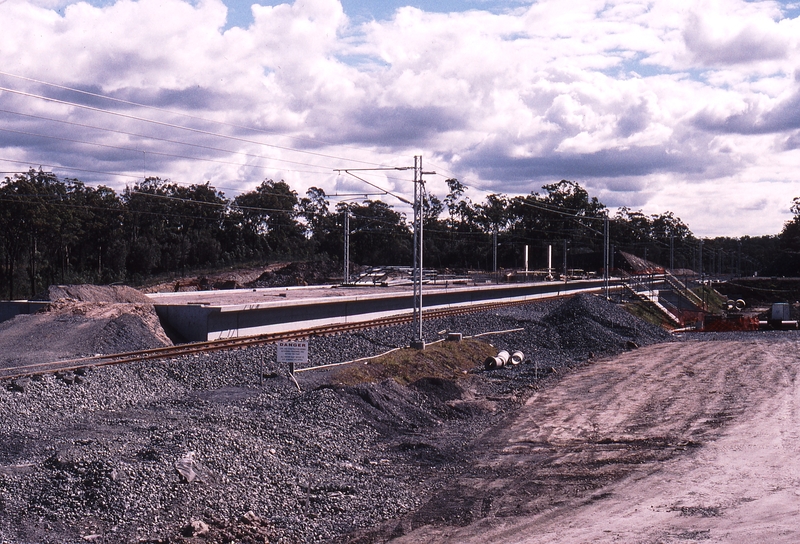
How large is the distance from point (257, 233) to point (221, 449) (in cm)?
8457

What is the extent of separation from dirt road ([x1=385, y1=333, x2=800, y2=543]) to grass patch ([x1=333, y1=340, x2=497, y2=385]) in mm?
4063

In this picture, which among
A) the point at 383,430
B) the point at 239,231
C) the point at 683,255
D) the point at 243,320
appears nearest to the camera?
the point at 383,430

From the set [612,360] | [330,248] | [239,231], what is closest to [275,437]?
[612,360]

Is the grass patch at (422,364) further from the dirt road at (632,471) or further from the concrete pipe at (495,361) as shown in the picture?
the dirt road at (632,471)

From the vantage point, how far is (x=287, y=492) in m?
11.8

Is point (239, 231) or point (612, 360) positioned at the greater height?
point (239, 231)

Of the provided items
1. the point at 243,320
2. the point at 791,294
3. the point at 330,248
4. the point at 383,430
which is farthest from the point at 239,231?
the point at 383,430

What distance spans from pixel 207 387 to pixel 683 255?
465 feet

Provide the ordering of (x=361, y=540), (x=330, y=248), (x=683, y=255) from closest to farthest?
(x=361, y=540) → (x=330, y=248) → (x=683, y=255)

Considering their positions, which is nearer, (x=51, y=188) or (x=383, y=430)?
(x=383, y=430)

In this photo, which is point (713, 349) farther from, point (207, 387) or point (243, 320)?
point (207, 387)

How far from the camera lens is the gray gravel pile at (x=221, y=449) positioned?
32.3 ft

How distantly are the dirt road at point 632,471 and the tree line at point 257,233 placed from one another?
105 ft

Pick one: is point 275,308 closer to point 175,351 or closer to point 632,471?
point 175,351
